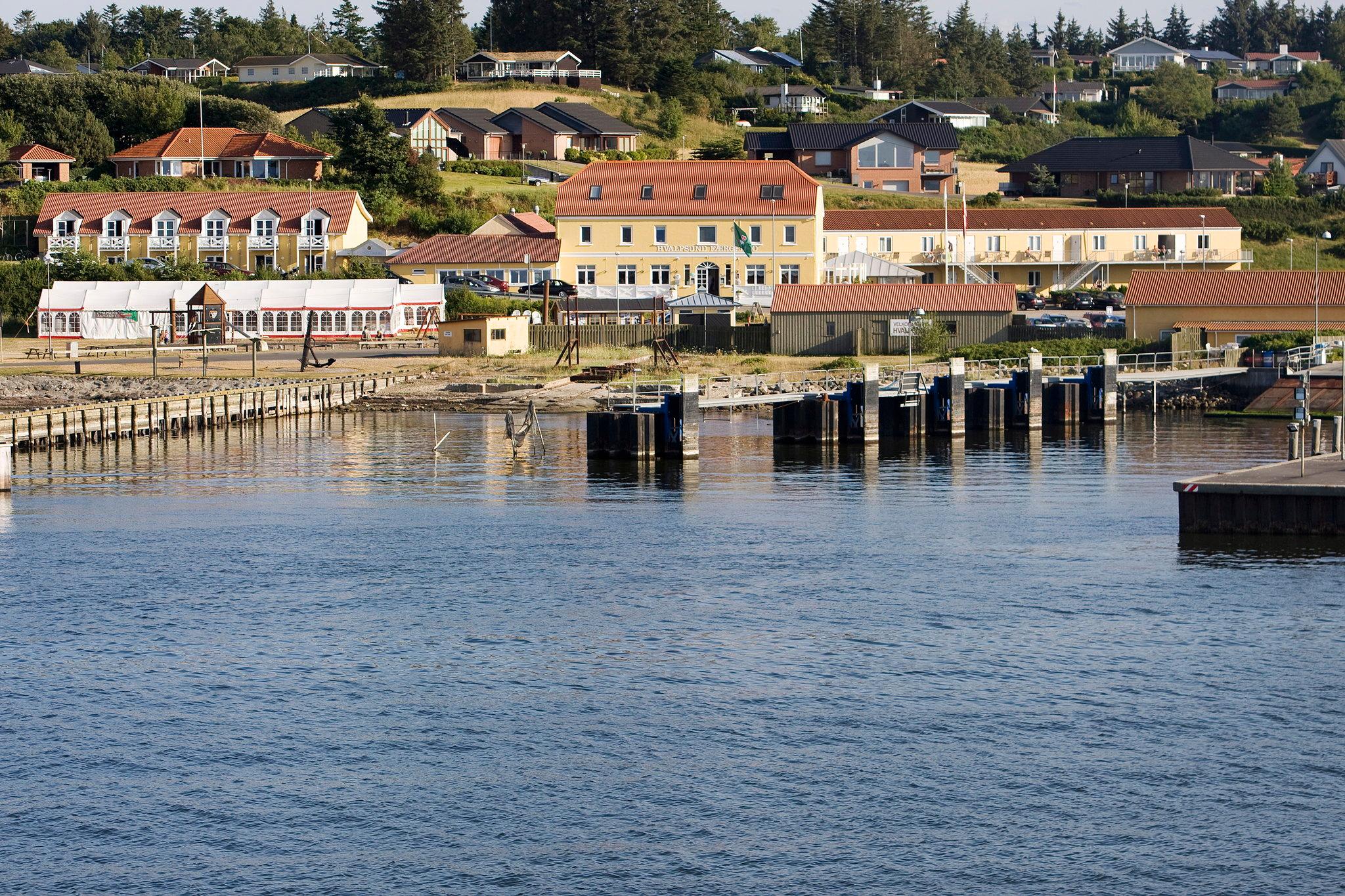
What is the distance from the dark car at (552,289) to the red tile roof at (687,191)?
5.41m

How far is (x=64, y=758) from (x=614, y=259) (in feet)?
250

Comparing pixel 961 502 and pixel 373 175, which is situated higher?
pixel 373 175

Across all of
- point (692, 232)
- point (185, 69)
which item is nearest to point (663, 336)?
point (692, 232)

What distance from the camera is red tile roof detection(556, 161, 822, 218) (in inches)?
4035

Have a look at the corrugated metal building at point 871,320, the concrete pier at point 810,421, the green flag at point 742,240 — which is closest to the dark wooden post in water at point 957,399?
the concrete pier at point 810,421

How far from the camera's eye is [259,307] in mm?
93375

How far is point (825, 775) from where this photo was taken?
28.1m

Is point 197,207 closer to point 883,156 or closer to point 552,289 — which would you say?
point 552,289

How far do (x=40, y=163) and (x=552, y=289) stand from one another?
51.9m

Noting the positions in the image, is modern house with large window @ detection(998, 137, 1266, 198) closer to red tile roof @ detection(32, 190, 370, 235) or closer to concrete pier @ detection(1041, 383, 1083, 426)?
red tile roof @ detection(32, 190, 370, 235)

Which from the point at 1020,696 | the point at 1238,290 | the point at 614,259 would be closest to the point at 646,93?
the point at 614,259

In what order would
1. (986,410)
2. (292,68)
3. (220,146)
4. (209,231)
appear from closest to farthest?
(986,410) → (209,231) → (220,146) → (292,68)

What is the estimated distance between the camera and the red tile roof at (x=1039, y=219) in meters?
115

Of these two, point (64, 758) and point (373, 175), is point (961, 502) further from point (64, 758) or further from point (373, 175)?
point (373, 175)
